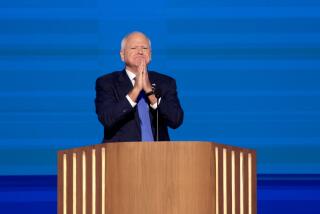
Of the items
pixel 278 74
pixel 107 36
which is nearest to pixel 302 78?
pixel 278 74

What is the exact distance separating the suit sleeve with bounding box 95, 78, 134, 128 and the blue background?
1.60 metres

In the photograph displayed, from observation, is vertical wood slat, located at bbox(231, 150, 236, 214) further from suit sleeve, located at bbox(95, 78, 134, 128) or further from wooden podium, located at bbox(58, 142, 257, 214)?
suit sleeve, located at bbox(95, 78, 134, 128)

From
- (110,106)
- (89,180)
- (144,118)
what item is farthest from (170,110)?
(89,180)

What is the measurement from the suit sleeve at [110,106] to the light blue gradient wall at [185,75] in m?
1.60

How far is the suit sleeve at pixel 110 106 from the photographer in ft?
11.4

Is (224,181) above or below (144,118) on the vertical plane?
below

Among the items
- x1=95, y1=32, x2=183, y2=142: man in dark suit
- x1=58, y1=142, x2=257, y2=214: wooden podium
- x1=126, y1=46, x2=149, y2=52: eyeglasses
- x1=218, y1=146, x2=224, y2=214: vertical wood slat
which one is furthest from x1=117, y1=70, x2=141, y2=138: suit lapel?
x1=218, y1=146, x2=224, y2=214: vertical wood slat

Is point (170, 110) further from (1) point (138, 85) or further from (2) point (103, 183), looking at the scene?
(2) point (103, 183)

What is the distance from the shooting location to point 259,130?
17.3 ft

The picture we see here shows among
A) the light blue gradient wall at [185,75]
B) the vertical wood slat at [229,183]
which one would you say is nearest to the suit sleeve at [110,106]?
the vertical wood slat at [229,183]

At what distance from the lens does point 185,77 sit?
5266mm

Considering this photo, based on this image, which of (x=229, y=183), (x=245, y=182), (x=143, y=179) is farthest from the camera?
(x=245, y=182)

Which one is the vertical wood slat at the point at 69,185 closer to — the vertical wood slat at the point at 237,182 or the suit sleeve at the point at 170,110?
the suit sleeve at the point at 170,110

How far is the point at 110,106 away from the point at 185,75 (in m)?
1.80
